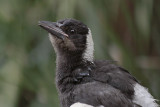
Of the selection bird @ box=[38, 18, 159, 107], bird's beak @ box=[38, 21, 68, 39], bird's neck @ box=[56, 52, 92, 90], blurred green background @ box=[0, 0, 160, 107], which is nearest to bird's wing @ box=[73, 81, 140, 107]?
bird @ box=[38, 18, 159, 107]

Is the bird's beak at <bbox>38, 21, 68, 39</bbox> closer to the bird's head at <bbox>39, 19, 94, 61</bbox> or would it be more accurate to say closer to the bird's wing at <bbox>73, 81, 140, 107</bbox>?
the bird's head at <bbox>39, 19, 94, 61</bbox>

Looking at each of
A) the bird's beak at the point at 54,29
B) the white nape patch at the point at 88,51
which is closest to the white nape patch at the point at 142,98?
the white nape patch at the point at 88,51

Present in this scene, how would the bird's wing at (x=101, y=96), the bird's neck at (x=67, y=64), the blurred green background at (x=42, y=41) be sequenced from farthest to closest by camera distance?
the blurred green background at (x=42, y=41) → the bird's neck at (x=67, y=64) → the bird's wing at (x=101, y=96)

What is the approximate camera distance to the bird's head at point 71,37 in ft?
8.38

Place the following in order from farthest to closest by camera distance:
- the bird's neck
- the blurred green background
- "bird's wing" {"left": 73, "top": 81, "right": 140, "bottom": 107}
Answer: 1. the blurred green background
2. the bird's neck
3. "bird's wing" {"left": 73, "top": 81, "right": 140, "bottom": 107}

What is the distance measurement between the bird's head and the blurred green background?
53 centimetres

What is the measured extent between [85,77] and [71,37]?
0.73 feet

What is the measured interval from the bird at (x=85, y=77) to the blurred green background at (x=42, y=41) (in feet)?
1.83

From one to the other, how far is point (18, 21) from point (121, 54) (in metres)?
0.64

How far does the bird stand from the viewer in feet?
7.59

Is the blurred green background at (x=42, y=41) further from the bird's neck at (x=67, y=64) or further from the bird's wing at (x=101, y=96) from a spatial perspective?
the bird's wing at (x=101, y=96)

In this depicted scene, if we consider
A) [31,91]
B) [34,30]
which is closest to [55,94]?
[31,91]

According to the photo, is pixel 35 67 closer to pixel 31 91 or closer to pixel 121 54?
pixel 31 91

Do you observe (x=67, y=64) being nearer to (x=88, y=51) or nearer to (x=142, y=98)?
(x=88, y=51)
